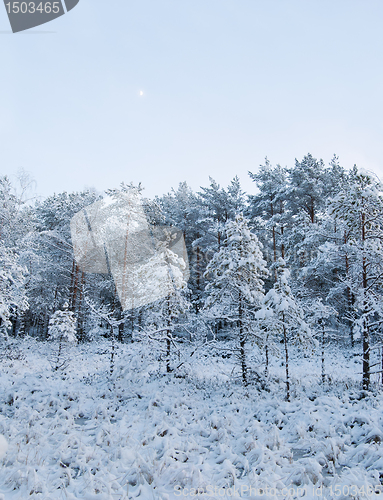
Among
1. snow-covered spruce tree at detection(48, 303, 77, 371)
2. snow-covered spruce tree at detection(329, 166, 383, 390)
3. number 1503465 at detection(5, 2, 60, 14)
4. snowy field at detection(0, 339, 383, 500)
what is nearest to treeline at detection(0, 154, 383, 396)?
snow-covered spruce tree at detection(329, 166, 383, 390)

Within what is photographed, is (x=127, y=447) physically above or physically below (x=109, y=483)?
below

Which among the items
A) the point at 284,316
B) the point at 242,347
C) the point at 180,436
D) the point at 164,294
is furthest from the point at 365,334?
the point at 164,294

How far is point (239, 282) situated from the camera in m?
11.8

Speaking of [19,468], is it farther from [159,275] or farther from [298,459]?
[159,275]

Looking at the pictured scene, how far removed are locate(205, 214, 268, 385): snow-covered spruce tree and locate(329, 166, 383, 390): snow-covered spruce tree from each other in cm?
347

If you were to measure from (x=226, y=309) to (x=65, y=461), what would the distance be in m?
8.25

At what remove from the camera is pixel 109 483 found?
474 centimetres

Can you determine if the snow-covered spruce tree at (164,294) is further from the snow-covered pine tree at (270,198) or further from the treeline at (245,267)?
the snow-covered pine tree at (270,198)

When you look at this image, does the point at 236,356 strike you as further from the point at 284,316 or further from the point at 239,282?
the point at 239,282

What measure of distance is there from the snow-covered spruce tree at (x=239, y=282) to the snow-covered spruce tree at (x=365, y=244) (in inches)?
137

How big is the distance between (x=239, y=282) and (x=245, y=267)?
72 centimetres

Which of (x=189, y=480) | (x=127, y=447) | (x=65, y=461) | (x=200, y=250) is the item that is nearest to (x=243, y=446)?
(x=189, y=480)

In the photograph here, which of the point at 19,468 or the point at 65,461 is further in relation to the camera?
the point at 65,461

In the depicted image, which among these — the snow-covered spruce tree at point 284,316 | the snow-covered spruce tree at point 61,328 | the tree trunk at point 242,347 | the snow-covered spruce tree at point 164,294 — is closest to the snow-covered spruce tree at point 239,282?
the tree trunk at point 242,347
